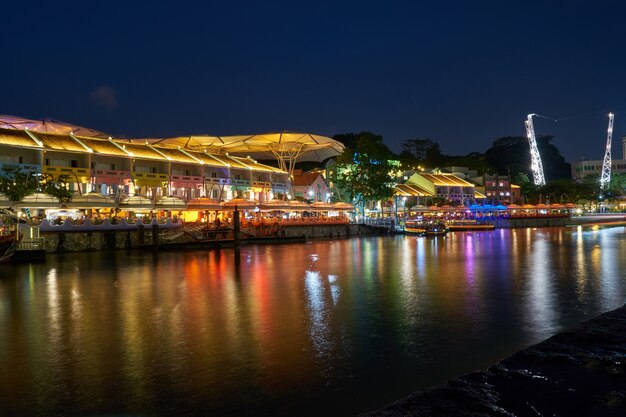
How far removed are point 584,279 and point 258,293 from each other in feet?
44.3

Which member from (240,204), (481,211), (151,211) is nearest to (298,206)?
(240,204)

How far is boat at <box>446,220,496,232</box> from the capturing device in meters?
76.2

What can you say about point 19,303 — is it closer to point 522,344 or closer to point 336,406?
point 336,406

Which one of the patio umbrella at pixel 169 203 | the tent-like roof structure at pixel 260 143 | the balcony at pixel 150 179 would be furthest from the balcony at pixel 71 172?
the tent-like roof structure at pixel 260 143

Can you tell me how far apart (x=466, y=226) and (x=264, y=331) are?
69039 millimetres

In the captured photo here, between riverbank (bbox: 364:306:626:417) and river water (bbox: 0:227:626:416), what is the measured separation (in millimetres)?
1584

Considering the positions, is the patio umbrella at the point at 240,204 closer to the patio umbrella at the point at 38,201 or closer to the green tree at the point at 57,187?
the green tree at the point at 57,187

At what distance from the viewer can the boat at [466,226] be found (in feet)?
250

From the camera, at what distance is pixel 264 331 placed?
43.8 feet

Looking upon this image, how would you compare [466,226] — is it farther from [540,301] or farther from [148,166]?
[540,301]

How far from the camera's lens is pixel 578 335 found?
9.54 m

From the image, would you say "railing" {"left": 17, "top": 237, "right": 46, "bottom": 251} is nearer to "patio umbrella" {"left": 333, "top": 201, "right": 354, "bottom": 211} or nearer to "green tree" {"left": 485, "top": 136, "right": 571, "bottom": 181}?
"patio umbrella" {"left": 333, "top": 201, "right": 354, "bottom": 211}

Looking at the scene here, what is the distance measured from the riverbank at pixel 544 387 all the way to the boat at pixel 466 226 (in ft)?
221

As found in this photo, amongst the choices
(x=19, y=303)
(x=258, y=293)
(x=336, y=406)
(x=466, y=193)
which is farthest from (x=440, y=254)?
(x=466, y=193)
